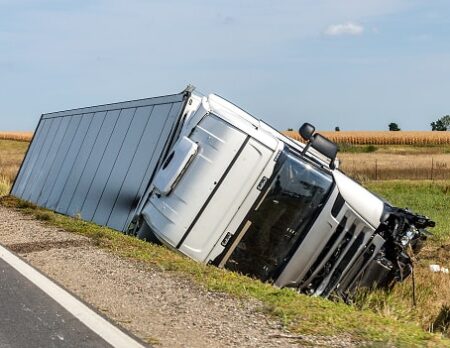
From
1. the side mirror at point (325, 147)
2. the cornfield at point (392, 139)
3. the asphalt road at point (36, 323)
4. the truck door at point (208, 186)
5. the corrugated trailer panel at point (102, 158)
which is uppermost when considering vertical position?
the side mirror at point (325, 147)

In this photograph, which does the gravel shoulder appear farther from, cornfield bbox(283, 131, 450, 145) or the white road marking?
cornfield bbox(283, 131, 450, 145)

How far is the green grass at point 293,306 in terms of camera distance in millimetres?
6738

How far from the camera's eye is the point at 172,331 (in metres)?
6.64

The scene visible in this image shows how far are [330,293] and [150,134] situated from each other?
5.04m

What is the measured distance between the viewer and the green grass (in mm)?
6738

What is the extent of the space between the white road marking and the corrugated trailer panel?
3925 mm

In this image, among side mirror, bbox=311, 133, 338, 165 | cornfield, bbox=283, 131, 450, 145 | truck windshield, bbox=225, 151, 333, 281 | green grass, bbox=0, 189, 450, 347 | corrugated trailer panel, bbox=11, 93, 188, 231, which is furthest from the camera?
cornfield, bbox=283, 131, 450, 145

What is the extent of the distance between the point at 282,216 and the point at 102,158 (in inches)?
277

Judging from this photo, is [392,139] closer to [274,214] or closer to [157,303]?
[274,214]

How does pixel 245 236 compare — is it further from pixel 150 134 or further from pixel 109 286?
pixel 150 134

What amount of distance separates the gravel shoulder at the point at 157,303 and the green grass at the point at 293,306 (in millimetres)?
138

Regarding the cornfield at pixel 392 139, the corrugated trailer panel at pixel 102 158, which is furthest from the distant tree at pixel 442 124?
the corrugated trailer panel at pixel 102 158

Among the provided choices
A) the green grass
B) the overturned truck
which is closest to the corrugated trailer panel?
the green grass

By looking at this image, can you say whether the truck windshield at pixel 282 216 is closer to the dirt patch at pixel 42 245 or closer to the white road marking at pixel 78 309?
the dirt patch at pixel 42 245
